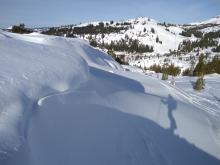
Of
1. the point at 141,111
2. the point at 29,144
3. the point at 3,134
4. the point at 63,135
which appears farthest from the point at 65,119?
the point at 141,111

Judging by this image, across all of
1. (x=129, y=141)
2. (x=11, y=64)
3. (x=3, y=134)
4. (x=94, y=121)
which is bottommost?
(x=129, y=141)

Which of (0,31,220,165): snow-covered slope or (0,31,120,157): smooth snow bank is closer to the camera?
(0,31,120,157): smooth snow bank

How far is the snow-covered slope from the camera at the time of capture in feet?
20.8

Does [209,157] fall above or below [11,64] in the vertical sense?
below

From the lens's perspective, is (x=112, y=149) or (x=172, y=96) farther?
(x=172, y=96)

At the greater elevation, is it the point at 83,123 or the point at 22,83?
the point at 22,83

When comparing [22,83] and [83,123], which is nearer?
[22,83]

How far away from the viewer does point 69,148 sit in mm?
7070

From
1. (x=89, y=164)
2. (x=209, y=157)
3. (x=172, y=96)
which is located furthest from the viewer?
(x=172, y=96)

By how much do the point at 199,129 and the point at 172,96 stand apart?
164 inches

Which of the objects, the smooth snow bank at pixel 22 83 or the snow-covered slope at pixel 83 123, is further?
the snow-covered slope at pixel 83 123

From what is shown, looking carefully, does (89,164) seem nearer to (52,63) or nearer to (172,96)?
(52,63)

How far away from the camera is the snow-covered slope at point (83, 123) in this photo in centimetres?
633

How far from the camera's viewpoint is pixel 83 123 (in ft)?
28.2
